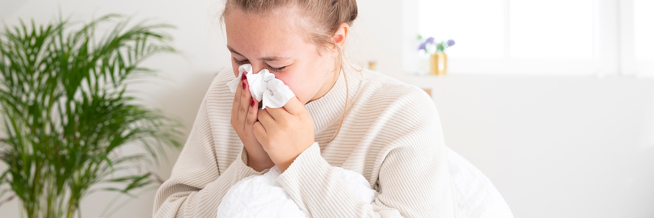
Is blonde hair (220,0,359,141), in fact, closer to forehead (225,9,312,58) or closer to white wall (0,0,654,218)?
forehead (225,9,312,58)

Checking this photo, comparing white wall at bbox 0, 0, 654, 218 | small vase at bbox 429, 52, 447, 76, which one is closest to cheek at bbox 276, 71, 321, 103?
white wall at bbox 0, 0, 654, 218

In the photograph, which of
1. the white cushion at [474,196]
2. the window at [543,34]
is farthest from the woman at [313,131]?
the window at [543,34]

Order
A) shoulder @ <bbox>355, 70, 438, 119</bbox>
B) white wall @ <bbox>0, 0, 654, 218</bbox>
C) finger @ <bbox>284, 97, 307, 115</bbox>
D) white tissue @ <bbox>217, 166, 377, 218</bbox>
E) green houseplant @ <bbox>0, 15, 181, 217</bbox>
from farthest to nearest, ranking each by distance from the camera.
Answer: white wall @ <bbox>0, 0, 654, 218</bbox>, green houseplant @ <bbox>0, 15, 181, 217</bbox>, shoulder @ <bbox>355, 70, 438, 119</bbox>, finger @ <bbox>284, 97, 307, 115</bbox>, white tissue @ <bbox>217, 166, 377, 218</bbox>

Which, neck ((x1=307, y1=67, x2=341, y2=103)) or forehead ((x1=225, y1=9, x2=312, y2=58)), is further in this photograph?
neck ((x1=307, y1=67, x2=341, y2=103))

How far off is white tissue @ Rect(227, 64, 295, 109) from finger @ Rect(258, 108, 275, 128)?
0.03m

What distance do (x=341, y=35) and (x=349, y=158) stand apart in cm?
29

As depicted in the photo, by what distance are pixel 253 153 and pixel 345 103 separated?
10.6 inches

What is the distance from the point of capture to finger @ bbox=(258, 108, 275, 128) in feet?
3.29

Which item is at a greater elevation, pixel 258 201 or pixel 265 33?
pixel 265 33

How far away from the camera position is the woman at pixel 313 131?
0.96 metres

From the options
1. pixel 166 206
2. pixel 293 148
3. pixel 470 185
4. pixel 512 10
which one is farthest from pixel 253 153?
pixel 512 10

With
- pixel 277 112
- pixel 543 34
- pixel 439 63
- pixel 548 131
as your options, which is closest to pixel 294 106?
pixel 277 112

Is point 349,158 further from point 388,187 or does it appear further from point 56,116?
point 56,116

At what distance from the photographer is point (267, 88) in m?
0.99
